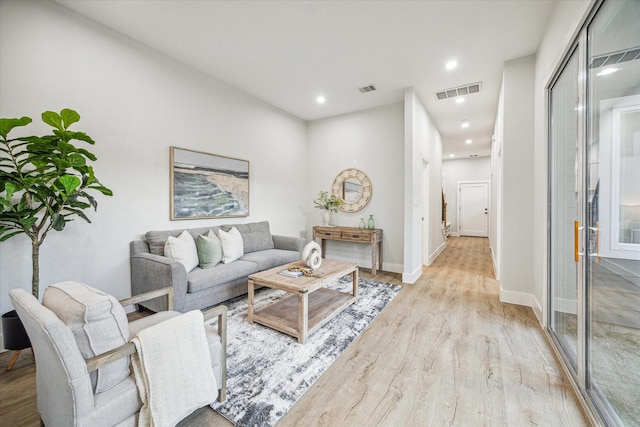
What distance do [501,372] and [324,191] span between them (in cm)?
391

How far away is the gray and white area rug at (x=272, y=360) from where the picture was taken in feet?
5.03

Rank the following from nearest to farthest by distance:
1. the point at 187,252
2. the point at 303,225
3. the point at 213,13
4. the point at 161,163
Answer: the point at 213,13
the point at 187,252
the point at 161,163
the point at 303,225

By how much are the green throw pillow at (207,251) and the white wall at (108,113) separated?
1.64ft

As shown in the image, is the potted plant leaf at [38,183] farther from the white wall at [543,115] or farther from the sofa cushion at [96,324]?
the white wall at [543,115]

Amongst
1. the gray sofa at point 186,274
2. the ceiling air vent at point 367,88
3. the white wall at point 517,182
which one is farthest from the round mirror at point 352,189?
the white wall at point 517,182

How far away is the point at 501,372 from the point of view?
6.12ft

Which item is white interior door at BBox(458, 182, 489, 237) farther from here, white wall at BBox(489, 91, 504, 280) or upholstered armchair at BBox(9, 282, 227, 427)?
upholstered armchair at BBox(9, 282, 227, 427)

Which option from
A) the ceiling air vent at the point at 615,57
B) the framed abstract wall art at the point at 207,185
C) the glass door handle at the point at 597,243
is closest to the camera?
the ceiling air vent at the point at 615,57

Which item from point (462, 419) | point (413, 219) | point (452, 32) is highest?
point (452, 32)

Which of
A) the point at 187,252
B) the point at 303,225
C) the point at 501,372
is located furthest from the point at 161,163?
the point at 501,372

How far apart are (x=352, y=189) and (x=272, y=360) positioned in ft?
11.4

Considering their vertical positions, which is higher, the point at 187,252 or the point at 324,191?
the point at 324,191

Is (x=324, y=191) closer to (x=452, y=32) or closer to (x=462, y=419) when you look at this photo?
(x=452, y=32)

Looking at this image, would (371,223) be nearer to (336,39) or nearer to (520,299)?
(520,299)
